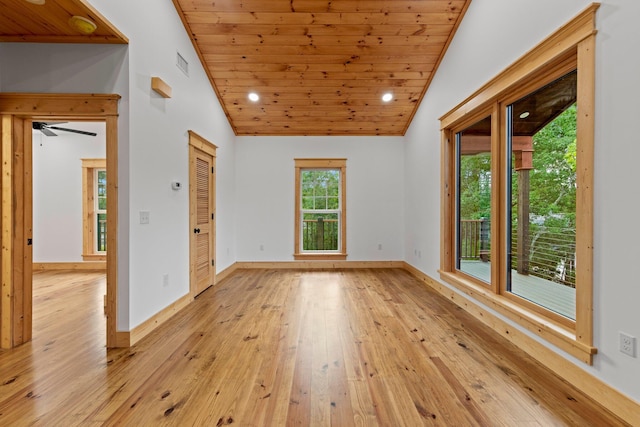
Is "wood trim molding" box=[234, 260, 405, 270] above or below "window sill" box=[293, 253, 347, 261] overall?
below

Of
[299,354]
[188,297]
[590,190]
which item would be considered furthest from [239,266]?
[590,190]

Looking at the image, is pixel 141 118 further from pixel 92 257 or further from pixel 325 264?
pixel 92 257

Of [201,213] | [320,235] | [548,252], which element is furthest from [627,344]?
[320,235]

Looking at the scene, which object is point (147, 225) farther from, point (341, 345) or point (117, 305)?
point (341, 345)

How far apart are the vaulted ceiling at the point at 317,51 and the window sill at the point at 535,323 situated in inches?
125

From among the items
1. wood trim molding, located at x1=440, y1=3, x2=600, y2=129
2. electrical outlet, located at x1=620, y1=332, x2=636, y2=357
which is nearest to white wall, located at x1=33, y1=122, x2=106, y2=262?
wood trim molding, located at x1=440, y1=3, x2=600, y2=129

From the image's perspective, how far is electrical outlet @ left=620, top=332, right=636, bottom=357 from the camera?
60.8 inches

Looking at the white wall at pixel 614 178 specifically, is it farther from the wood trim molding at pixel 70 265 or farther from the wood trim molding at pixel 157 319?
the wood trim molding at pixel 70 265

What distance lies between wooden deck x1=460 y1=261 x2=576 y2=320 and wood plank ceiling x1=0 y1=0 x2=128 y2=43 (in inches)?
158

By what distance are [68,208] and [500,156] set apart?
7086mm

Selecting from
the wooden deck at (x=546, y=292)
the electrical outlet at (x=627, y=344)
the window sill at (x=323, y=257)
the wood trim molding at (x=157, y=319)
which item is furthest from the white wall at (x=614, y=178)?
the window sill at (x=323, y=257)

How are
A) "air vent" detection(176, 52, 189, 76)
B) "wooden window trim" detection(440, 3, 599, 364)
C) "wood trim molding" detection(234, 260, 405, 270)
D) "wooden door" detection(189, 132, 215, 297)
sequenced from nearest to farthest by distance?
"wooden window trim" detection(440, 3, 599, 364) → "air vent" detection(176, 52, 189, 76) → "wooden door" detection(189, 132, 215, 297) → "wood trim molding" detection(234, 260, 405, 270)

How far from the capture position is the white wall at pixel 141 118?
2.42 meters

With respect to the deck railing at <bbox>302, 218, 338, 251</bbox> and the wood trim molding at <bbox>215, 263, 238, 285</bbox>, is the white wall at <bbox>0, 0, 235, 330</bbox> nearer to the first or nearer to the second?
the wood trim molding at <bbox>215, 263, 238, 285</bbox>
